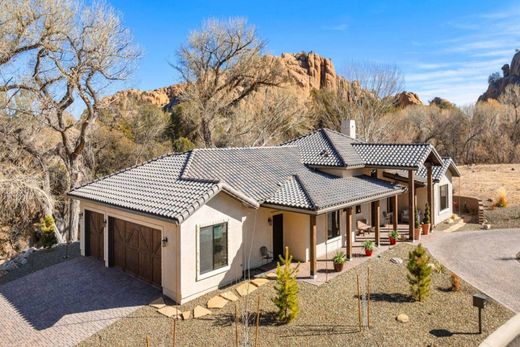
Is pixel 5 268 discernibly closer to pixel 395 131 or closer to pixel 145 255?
pixel 145 255

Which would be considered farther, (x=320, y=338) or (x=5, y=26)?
(x=5, y=26)

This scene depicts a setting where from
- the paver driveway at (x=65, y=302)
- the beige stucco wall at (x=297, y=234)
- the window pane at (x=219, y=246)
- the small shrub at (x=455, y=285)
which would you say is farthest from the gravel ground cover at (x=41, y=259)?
the small shrub at (x=455, y=285)

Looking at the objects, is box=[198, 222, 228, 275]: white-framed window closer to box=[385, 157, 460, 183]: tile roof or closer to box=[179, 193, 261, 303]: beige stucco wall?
box=[179, 193, 261, 303]: beige stucco wall

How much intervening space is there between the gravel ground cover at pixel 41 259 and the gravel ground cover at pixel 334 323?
7.40 metres

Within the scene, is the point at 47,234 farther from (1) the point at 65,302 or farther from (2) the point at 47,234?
(1) the point at 65,302

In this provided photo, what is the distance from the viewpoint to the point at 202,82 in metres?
36.2

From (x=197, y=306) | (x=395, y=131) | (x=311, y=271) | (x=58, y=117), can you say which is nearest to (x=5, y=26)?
(x=58, y=117)

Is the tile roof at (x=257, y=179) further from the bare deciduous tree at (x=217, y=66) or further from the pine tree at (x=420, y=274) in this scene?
the bare deciduous tree at (x=217, y=66)

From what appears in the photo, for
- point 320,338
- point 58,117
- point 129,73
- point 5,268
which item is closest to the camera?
point 320,338

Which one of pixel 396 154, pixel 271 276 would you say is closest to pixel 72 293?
pixel 271 276

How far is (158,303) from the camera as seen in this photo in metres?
11.2

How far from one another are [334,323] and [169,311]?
5041 mm

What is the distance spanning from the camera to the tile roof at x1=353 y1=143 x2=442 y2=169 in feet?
60.0

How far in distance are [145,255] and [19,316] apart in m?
4.12
